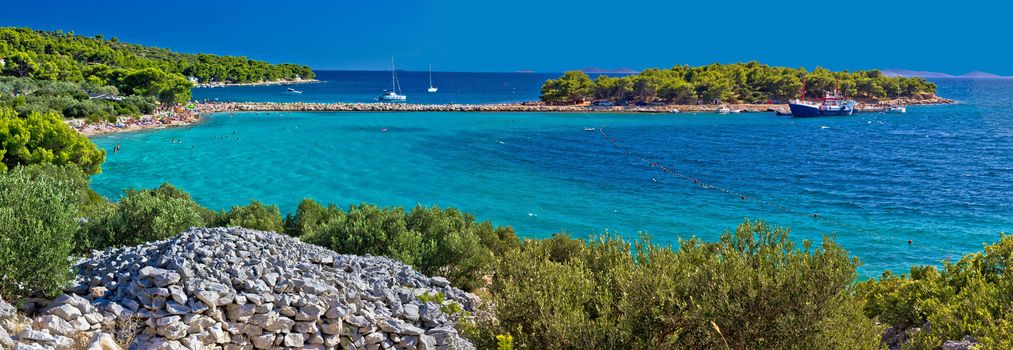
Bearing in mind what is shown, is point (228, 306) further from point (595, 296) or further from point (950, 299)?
point (950, 299)

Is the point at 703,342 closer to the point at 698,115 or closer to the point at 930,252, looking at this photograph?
the point at 930,252

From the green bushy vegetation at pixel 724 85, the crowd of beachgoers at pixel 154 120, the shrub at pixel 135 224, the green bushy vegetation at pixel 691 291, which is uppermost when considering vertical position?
the green bushy vegetation at pixel 724 85

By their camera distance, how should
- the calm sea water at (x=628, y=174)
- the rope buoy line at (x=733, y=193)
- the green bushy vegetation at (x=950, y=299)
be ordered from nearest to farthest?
1. the green bushy vegetation at (x=950, y=299)
2. the calm sea water at (x=628, y=174)
3. the rope buoy line at (x=733, y=193)

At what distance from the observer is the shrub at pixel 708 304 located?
6.72 meters

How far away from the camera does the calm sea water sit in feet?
90.8

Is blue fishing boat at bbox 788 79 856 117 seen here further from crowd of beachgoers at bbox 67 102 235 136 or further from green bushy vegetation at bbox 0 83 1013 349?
green bushy vegetation at bbox 0 83 1013 349

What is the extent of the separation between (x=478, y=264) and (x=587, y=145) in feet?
132

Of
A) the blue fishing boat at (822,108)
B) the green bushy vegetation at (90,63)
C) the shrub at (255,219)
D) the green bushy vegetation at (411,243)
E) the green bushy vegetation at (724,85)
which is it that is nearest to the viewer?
the green bushy vegetation at (411,243)

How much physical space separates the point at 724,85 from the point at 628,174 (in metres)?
Answer: 66.4

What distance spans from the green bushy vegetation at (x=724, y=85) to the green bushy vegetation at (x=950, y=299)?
293 feet

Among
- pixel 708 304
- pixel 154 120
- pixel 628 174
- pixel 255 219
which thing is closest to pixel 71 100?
pixel 154 120

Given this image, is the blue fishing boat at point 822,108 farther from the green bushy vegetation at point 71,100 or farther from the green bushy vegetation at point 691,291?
the green bushy vegetation at point 691,291

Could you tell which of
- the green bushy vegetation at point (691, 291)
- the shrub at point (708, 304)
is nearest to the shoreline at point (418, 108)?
the green bushy vegetation at point (691, 291)

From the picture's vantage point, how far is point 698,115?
86875 mm
